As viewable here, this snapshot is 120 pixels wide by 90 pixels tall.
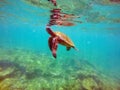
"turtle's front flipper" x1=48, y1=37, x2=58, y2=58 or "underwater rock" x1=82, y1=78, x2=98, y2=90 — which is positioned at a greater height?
→ "turtle's front flipper" x1=48, y1=37, x2=58, y2=58

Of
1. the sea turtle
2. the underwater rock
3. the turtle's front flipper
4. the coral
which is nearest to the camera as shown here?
the turtle's front flipper

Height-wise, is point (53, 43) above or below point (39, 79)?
above

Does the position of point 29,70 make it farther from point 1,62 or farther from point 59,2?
point 59,2

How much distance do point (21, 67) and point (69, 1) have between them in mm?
7324

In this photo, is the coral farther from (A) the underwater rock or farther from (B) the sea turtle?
(B) the sea turtle

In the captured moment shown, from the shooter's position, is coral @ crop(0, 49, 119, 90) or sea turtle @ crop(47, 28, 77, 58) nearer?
sea turtle @ crop(47, 28, 77, 58)

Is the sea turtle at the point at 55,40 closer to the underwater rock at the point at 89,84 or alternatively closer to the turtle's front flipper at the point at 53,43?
the turtle's front flipper at the point at 53,43

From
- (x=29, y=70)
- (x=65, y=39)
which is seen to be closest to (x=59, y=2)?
(x=29, y=70)

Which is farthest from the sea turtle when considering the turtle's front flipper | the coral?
the coral

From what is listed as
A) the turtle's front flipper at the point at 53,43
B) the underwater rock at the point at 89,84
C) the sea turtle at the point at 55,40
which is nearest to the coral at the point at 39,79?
the underwater rock at the point at 89,84

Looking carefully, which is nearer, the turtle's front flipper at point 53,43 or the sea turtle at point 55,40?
the turtle's front flipper at point 53,43

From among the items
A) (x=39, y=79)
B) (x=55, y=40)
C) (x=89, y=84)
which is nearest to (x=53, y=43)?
(x=55, y=40)

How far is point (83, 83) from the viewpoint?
1288cm

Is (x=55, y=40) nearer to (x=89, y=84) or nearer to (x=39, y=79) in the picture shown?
(x=39, y=79)
